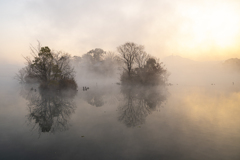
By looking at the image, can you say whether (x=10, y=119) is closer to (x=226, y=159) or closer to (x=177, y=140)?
(x=177, y=140)

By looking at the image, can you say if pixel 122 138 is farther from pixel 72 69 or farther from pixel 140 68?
pixel 140 68

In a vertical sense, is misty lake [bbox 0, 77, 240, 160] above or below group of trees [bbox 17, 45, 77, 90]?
below

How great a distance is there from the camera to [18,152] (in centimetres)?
604

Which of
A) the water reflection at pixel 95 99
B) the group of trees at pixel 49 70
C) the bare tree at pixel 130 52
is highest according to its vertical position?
the bare tree at pixel 130 52

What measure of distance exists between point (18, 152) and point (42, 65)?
92.0 ft

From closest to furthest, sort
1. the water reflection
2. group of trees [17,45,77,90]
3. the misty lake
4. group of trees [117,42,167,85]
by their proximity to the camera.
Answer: the misty lake, the water reflection, group of trees [17,45,77,90], group of trees [117,42,167,85]

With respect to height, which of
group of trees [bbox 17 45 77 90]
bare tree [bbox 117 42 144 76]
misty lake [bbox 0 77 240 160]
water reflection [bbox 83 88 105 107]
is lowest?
misty lake [bbox 0 77 240 160]

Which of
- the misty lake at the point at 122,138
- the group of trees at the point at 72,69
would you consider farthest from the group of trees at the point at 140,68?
the misty lake at the point at 122,138

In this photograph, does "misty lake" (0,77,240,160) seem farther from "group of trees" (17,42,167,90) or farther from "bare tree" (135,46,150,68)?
"bare tree" (135,46,150,68)

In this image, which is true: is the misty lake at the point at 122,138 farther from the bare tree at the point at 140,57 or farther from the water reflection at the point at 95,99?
the bare tree at the point at 140,57

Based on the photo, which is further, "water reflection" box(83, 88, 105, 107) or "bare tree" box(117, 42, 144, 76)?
"bare tree" box(117, 42, 144, 76)

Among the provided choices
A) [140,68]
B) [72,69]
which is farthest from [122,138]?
[140,68]

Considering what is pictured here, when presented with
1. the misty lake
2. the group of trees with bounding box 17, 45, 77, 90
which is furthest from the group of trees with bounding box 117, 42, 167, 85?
the misty lake

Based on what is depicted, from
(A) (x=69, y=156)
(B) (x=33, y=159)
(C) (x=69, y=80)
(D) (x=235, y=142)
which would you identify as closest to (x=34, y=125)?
(B) (x=33, y=159)
